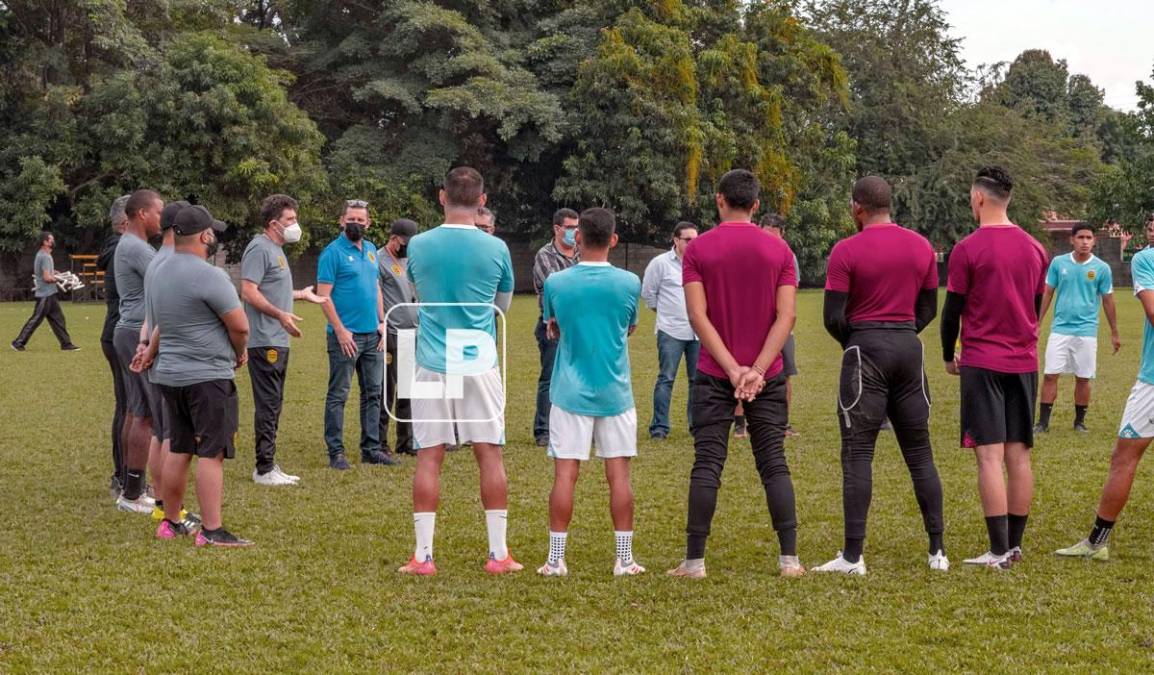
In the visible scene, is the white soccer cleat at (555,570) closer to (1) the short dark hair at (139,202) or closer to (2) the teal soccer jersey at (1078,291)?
(1) the short dark hair at (139,202)

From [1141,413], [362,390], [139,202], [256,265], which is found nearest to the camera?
[1141,413]

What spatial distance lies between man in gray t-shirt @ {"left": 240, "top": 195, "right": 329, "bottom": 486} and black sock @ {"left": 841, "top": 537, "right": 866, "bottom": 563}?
171 inches

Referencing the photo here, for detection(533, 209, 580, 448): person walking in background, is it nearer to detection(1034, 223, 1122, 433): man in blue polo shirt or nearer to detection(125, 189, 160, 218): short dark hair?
detection(125, 189, 160, 218): short dark hair

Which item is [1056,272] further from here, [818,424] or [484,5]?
[484,5]

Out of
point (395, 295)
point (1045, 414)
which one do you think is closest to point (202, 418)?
point (395, 295)

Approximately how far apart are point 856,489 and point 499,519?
6.05ft

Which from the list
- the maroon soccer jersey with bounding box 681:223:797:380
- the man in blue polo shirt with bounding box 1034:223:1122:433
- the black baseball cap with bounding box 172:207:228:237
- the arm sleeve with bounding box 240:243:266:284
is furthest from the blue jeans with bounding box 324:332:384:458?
the man in blue polo shirt with bounding box 1034:223:1122:433

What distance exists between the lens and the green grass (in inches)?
195

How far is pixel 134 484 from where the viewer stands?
7.98 m

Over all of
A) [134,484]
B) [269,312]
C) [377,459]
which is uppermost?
[269,312]

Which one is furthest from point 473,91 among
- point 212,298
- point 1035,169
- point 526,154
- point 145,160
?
point 212,298

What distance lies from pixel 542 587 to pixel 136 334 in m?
3.52

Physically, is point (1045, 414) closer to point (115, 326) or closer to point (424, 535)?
point (424, 535)

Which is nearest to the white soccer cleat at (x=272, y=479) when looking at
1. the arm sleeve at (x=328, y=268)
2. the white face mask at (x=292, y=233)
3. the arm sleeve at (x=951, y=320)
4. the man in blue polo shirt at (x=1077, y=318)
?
the arm sleeve at (x=328, y=268)
